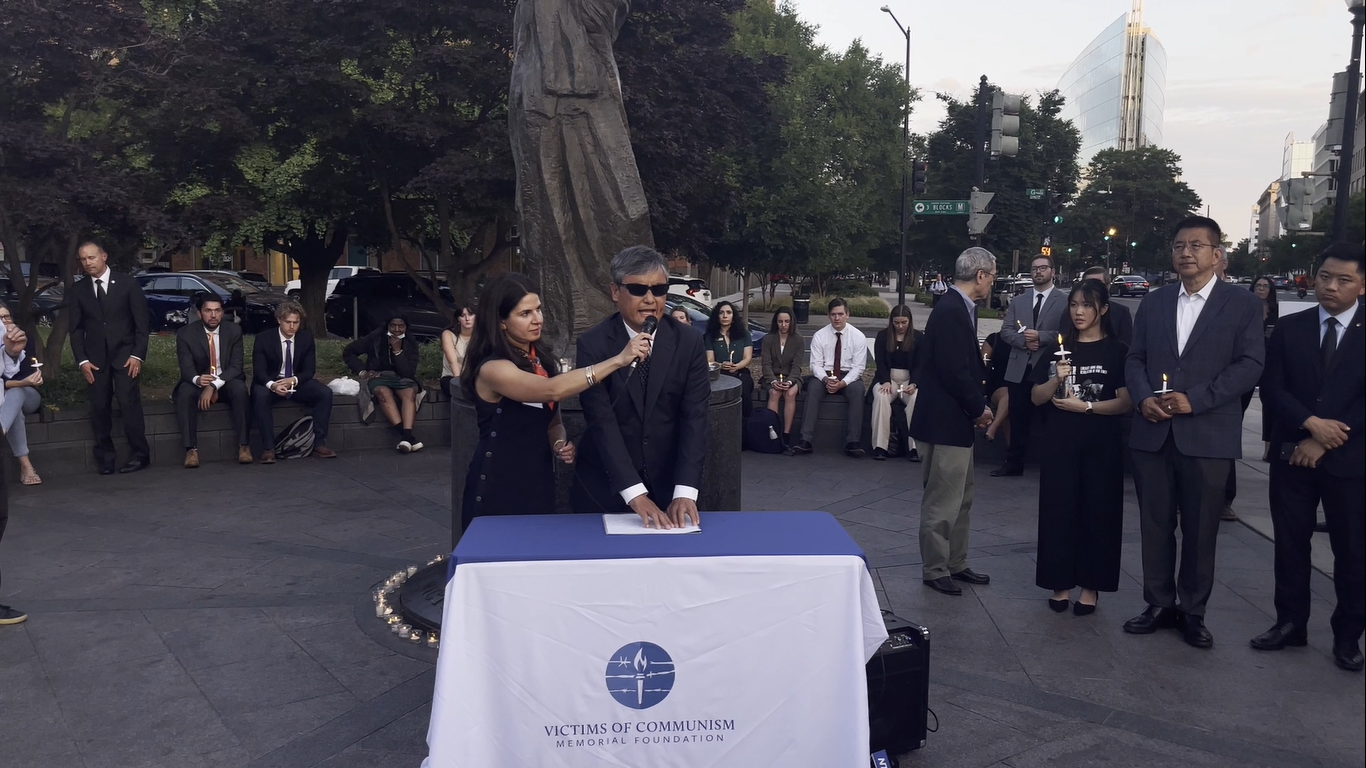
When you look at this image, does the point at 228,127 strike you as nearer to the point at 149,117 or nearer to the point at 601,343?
the point at 149,117

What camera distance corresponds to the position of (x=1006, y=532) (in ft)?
25.1

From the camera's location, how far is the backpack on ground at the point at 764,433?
10.8 meters

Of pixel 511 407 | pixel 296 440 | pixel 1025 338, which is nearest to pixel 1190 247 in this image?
pixel 511 407

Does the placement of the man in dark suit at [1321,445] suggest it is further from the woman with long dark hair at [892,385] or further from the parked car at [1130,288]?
the parked car at [1130,288]

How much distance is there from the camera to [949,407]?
600cm

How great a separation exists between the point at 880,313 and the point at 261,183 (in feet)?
80.9

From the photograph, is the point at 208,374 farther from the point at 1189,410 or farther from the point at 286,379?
the point at 1189,410

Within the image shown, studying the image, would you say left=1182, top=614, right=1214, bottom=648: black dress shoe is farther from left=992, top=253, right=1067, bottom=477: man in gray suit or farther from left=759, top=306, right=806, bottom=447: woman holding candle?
left=759, top=306, right=806, bottom=447: woman holding candle

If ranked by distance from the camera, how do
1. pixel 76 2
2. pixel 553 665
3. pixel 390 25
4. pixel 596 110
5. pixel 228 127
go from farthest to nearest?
pixel 390 25 < pixel 228 127 < pixel 76 2 < pixel 596 110 < pixel 553 665

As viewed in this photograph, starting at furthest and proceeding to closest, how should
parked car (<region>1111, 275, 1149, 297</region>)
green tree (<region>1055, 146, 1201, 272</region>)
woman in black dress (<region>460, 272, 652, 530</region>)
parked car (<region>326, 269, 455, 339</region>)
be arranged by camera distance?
green tree (<region>1055, 146, 1201, 272</region>)
parked car (<region>1111, 275, 1149, 297</region>)
parked car (<region>326, 269, 455, 339</region>)
woman in black dress (<region>460, 272, 652, 530</region>)

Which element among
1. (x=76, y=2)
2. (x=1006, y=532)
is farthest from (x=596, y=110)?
(x=76, y=2)

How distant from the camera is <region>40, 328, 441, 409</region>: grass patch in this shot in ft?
31.9

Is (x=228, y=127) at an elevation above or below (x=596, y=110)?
above

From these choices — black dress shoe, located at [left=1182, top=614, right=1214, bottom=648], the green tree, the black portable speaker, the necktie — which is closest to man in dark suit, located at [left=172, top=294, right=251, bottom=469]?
the black portable speaker
